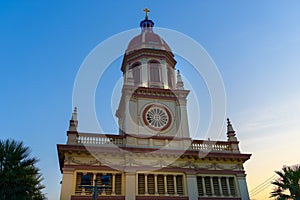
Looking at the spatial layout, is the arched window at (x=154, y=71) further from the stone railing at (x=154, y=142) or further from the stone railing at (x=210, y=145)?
the stone railing at (x=210, y=145)

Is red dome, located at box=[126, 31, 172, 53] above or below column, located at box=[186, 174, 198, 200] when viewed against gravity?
above

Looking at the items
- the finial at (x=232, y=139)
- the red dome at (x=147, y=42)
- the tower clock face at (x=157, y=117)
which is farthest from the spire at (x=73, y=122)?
the finial at (x=232, y=139)

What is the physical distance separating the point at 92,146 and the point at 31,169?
4769mm

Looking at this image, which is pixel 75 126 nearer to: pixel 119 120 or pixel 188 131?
pixel 119 120

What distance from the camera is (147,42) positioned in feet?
101

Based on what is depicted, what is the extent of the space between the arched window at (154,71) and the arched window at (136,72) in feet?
4.22

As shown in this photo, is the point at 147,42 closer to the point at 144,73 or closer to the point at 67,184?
the point at 144,73

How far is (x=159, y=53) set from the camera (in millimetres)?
29469

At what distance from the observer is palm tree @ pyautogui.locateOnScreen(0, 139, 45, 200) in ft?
52.5

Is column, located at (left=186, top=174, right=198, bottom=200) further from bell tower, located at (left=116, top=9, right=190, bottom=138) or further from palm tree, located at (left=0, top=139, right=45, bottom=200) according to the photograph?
palm tree, located at (left=0, top=139, right=45, bottom=200)

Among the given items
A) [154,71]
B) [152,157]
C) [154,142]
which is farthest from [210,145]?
[154,71]

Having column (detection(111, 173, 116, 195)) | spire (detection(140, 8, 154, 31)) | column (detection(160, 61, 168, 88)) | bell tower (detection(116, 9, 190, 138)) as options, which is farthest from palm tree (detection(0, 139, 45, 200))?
Result: spire (detection(140, 8, 154, 31))

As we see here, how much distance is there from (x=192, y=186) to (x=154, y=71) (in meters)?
12.9

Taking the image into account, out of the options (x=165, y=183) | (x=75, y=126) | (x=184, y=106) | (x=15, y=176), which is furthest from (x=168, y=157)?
(x=15, y=176)
